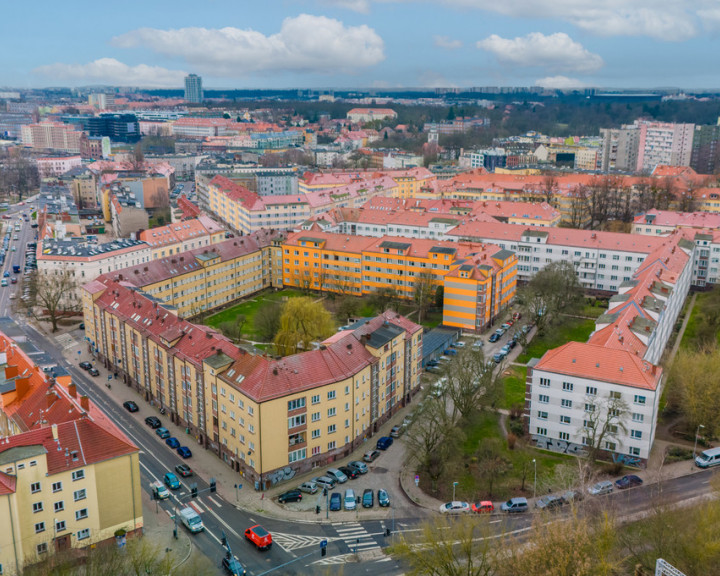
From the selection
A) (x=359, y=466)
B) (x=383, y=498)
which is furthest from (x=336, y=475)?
(x=383, y=498)

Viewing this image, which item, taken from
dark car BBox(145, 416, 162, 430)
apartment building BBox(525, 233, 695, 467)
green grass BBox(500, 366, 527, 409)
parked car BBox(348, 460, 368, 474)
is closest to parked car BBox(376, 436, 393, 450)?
parked car BBox(348, 460, 368, 474)

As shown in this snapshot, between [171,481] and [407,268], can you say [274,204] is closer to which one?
[407,268]

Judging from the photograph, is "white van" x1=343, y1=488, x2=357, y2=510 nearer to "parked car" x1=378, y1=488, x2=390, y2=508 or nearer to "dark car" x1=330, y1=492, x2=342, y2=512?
"dark car" x1=330, y1=492, x2=342, y2=512

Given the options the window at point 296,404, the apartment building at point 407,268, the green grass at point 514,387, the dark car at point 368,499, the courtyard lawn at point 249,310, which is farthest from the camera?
the courtyard lawn at point 249,310

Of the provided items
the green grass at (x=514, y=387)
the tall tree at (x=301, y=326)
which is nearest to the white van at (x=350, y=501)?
the green grass at (x=514, y=387)

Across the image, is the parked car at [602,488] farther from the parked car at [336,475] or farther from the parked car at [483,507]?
the parked car at [336,475]

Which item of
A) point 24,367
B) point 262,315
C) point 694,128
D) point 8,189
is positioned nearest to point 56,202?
point 8,189
